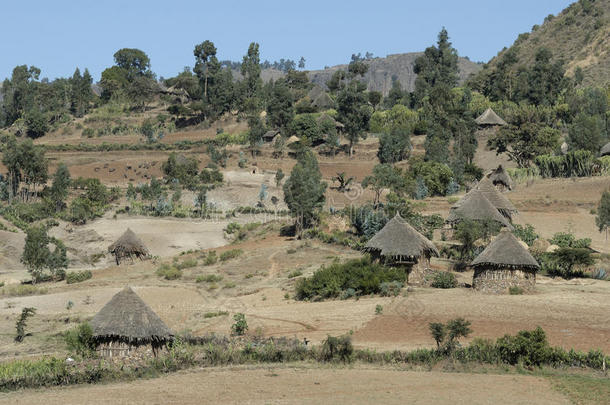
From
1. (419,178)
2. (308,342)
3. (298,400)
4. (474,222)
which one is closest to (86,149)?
(419,178)

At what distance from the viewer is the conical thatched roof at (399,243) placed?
43875 millimetres

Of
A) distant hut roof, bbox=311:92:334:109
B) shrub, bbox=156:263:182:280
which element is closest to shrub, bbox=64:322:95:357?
shrub, bbox=156:263:182:280

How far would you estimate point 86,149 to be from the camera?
99.0 m

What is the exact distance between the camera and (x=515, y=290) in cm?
4069

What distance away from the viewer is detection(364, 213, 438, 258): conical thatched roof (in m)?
43.9

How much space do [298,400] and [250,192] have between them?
50133 mm

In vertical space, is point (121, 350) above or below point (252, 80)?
below

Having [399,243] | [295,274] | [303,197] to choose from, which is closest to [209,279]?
[295,274]

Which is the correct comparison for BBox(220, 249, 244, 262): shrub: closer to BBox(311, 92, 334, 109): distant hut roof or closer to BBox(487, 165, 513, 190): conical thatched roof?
BBox(487, 165, 513, 190): conical thatched roof

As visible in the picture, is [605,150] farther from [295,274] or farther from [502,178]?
[295,274]

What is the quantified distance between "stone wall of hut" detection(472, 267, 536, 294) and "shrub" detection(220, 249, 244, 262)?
60.9ft

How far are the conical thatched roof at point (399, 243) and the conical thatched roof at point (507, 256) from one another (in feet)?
11.7

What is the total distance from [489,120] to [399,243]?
165 ft

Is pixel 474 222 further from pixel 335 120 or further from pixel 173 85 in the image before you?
pixel 173 85
